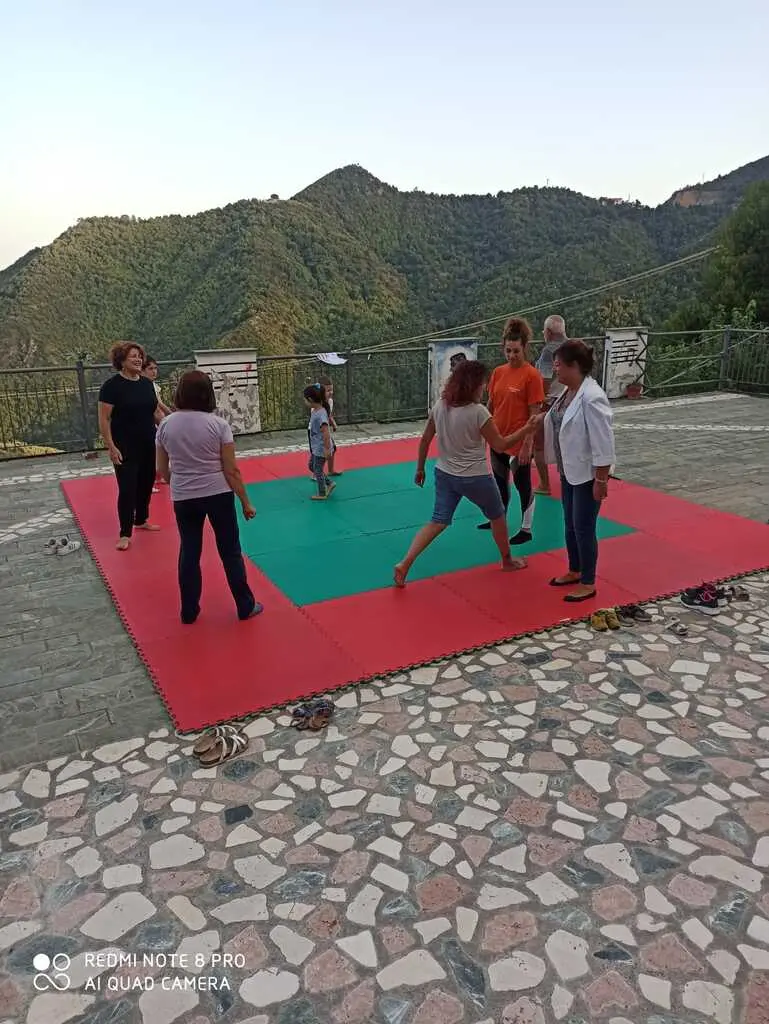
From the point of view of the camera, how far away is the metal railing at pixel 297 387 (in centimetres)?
925

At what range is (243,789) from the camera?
2.77 m

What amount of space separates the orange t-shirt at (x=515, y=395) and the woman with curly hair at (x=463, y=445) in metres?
0.58

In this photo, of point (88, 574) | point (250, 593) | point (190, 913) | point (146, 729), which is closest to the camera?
point (190, 913)

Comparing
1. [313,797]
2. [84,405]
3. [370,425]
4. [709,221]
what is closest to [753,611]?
[313,797]

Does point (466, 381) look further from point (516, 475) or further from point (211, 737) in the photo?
point (211, 737)

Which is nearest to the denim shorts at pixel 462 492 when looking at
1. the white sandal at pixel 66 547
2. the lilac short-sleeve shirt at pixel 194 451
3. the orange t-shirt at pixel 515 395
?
the orange t-shirt at pixel 515 395

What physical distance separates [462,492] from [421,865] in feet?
8.05

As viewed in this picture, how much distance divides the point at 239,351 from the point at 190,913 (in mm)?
8242

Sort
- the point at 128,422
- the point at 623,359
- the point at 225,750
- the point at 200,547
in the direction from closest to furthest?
the point at 225,750
the point at 200,547
the point at 128,422
the point at 623,359

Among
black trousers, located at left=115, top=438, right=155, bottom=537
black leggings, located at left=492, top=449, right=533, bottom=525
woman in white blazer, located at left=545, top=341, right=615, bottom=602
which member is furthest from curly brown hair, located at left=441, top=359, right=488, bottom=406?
black trousers, located at left=115, top=438, right=155, bottom=537

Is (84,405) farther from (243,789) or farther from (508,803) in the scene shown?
(508,803)

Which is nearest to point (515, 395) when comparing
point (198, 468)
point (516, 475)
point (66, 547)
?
point (516, 475)

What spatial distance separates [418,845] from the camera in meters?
2.46

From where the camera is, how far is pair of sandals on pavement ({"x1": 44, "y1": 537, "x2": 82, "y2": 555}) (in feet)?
17.7
